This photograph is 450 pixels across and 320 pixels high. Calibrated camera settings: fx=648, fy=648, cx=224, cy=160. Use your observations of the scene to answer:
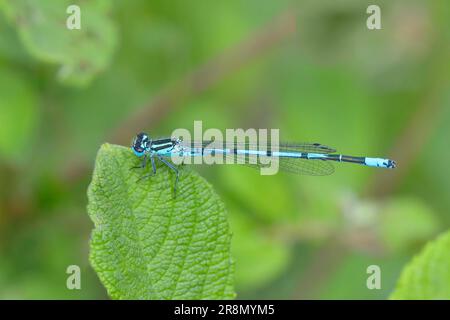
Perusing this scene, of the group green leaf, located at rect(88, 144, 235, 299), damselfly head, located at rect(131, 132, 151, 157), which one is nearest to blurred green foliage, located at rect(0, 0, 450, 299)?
damselfly head, located at rect(131, 132, 151, 157)

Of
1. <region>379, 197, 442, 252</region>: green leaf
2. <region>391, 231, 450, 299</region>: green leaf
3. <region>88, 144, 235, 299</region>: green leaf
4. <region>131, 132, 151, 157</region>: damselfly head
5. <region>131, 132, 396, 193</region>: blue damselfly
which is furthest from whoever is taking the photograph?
<region>379, 197, 442, 252</region>: green leaf

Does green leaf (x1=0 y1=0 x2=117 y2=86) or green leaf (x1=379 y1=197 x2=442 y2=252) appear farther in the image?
green leaf (x1=379 y1=197 x2=442 y2=252)

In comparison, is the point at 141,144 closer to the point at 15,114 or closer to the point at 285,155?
the point at 15,114

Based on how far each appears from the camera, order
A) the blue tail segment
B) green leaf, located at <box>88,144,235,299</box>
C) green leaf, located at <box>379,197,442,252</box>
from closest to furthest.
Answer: green leaf, located at <box>88,144,235,299</box> < the blue tail segment < green leaf, located at <box>379,197,442,252</box>

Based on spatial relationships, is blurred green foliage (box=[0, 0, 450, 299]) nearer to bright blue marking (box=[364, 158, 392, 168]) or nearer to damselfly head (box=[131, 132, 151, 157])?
bright blue marking (box=[364, 158, 392, 168])

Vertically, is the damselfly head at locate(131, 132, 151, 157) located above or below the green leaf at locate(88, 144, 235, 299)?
above

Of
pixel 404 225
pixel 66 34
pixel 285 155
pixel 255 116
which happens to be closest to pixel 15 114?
pixel 66 34

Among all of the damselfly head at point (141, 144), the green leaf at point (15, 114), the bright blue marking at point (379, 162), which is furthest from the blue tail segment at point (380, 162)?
the green leaf at point (15, 114)
